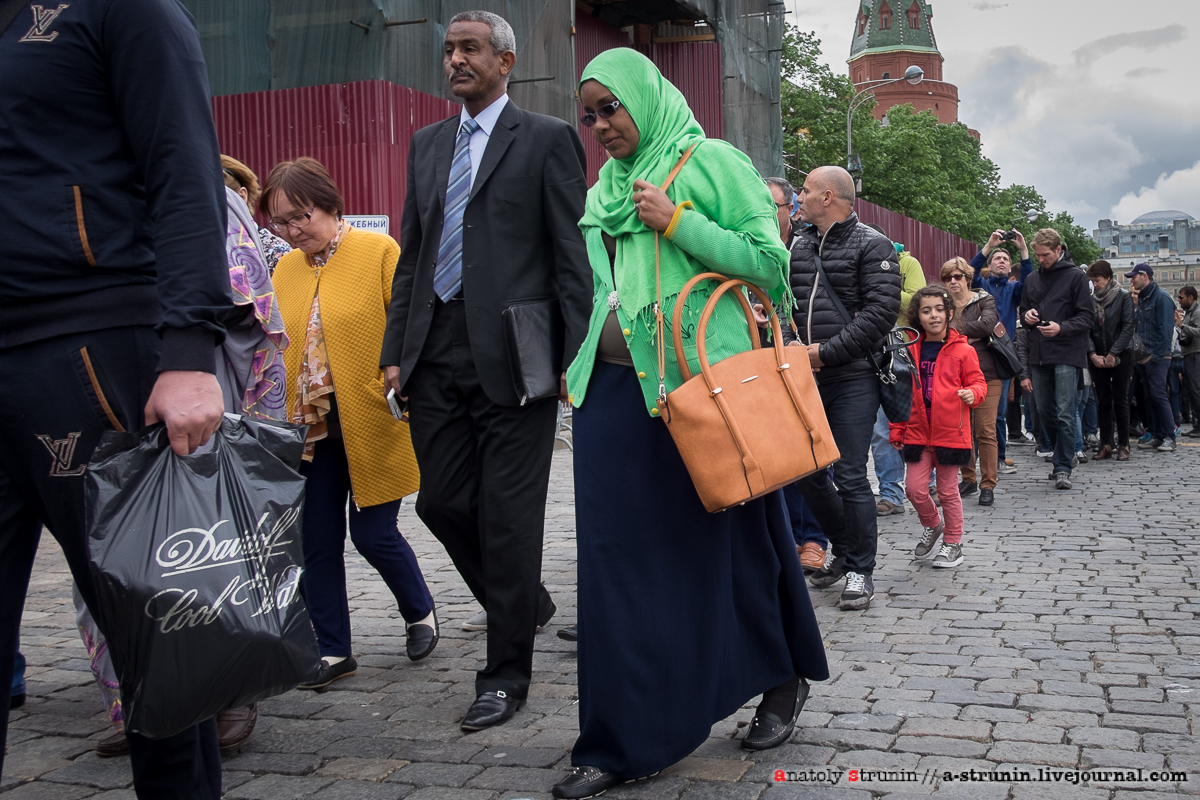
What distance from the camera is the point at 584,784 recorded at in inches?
125

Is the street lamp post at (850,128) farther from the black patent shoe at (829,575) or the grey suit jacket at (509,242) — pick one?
the grey suit jacket at (509,242)

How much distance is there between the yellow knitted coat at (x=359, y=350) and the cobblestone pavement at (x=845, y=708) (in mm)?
791

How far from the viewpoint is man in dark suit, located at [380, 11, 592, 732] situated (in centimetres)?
405

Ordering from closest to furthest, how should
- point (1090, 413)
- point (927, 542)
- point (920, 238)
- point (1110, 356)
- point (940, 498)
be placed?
point (927, 542) → point (940, 498) → point (1110, 356) → point (1090, 413) → point (920, 238)

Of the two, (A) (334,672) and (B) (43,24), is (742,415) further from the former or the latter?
(A) (334,672)

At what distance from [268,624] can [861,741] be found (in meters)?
1.96

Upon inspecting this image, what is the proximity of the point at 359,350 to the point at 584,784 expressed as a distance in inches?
81.2

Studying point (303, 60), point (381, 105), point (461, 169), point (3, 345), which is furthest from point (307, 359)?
point (303, 60)

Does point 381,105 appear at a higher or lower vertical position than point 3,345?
higher

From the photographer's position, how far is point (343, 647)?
4516mm

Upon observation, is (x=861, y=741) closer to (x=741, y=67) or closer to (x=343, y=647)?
(x=343, y=647)

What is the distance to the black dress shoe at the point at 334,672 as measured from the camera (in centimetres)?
436

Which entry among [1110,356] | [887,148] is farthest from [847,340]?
[887,148]

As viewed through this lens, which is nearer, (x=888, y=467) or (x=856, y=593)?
(x=856, y=593)
